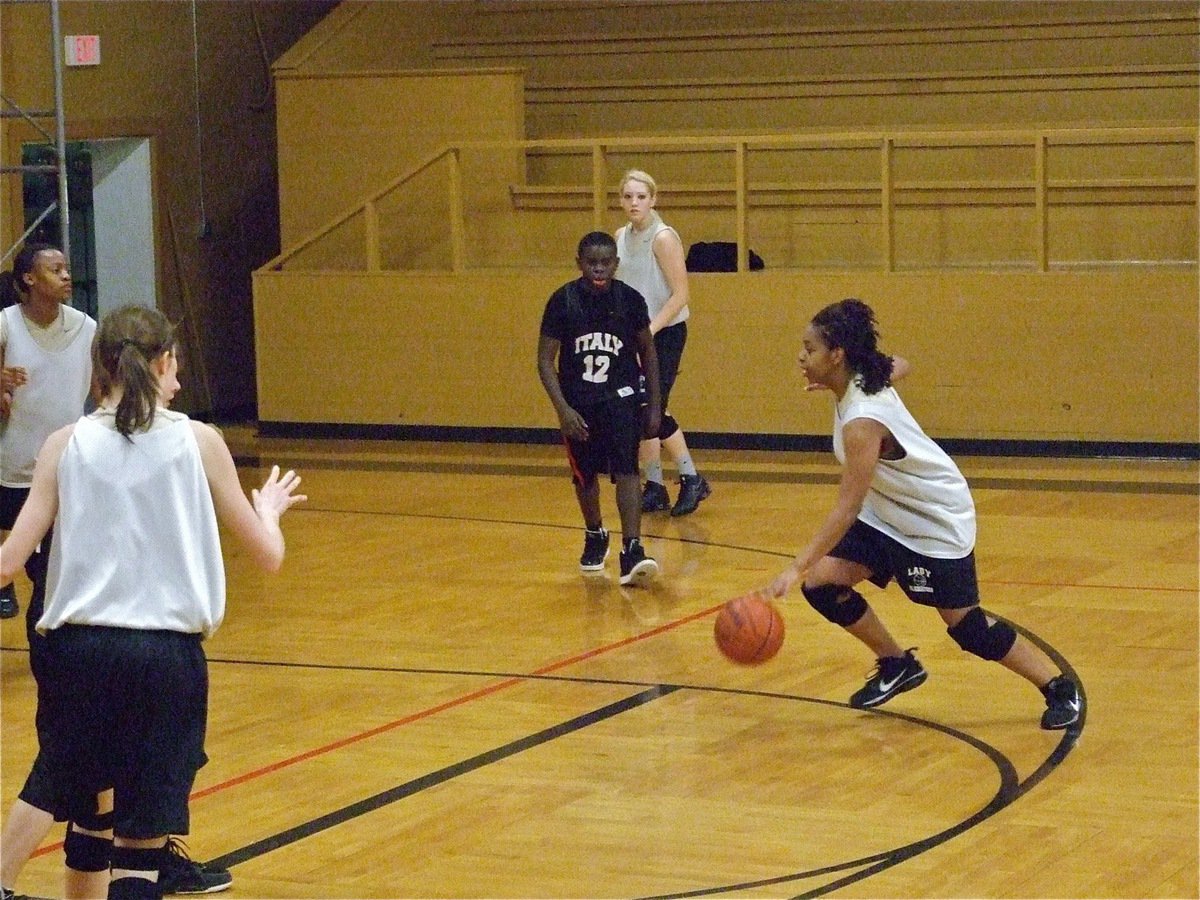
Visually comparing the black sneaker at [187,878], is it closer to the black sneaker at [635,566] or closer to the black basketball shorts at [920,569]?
the black basketball shorts at [920,569]

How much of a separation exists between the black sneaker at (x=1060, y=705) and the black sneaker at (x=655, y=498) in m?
4.96

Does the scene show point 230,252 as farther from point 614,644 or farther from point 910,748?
point 910,748

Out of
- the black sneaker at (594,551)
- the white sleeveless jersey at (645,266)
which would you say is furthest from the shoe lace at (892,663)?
the white sleeveless jersey at (645,266)

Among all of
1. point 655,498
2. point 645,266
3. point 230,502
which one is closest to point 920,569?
point 230,502

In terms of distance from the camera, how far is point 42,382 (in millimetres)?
7164

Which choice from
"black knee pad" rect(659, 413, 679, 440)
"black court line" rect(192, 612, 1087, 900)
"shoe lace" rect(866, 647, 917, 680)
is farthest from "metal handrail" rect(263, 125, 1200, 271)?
"shoe lace" rect(866, 647, 917, 680)

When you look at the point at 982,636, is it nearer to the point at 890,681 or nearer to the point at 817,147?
the point at 890,681

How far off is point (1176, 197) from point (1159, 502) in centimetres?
355

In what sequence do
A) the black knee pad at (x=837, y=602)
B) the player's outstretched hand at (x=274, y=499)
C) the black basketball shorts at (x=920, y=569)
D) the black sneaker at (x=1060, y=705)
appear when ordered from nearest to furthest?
the player's outstretched hand at (x=274, y=499), the black basketball shorts at (x=920, y=569), the black sneaker at (x=1060, y=705), the black knee pad at (x=837, y=602)

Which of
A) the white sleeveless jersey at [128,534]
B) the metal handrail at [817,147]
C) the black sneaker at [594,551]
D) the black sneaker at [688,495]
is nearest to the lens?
the white sleeveless jersey at [128,534]

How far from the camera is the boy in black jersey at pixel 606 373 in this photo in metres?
8.95

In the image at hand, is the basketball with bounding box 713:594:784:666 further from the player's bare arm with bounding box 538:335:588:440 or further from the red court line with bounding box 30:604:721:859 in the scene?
the player's bare arm with bounding box 538:335:588:440

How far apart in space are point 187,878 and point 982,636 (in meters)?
2.67

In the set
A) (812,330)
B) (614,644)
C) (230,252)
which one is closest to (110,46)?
(230,252)
